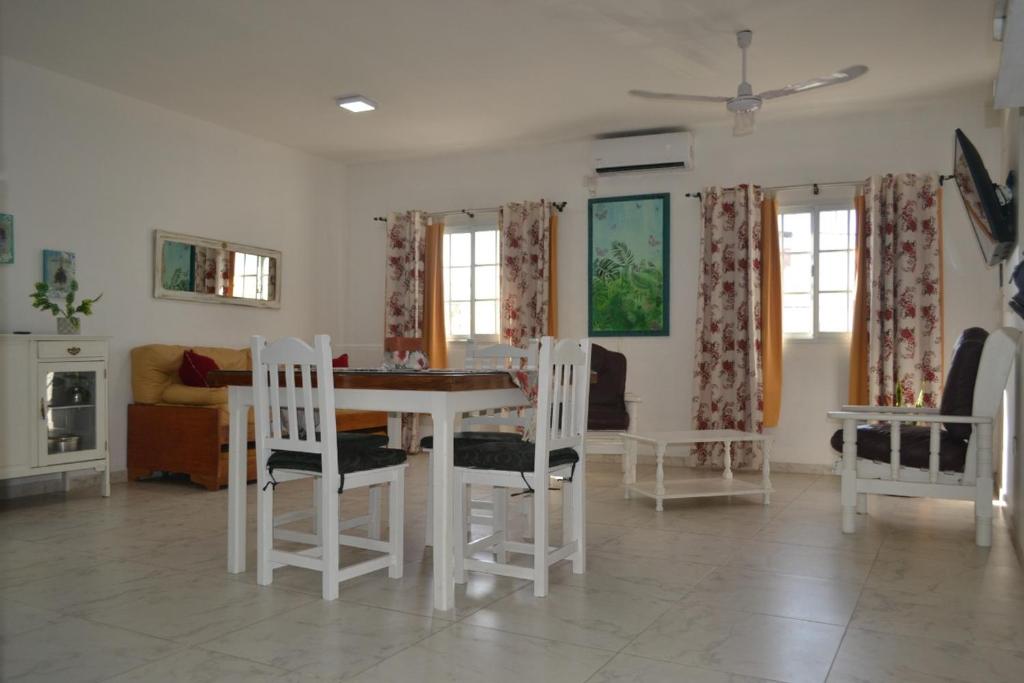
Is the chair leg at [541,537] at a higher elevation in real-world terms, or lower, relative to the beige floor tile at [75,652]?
higher

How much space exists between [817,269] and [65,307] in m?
5.32

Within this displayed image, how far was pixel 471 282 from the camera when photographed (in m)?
7.34

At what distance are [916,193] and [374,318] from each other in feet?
15.4

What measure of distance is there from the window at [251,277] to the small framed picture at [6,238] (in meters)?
1.77

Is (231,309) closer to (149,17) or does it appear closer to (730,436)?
(149,17)

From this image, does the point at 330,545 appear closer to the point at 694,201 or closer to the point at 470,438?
Result: the point at 470,438

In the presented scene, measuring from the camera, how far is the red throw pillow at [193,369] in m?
5.62

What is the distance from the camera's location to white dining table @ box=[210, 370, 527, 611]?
2.80m

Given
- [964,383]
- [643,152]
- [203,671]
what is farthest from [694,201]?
[203,671]

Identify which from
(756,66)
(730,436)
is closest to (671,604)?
(730,436)

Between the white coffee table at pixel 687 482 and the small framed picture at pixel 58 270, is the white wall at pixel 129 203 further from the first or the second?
the white coffee table at pixel 687 482

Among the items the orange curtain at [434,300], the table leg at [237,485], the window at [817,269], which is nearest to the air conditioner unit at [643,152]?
the window at [817,269]

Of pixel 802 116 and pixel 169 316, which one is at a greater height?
pixel 802 116

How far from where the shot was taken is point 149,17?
4.37 m
